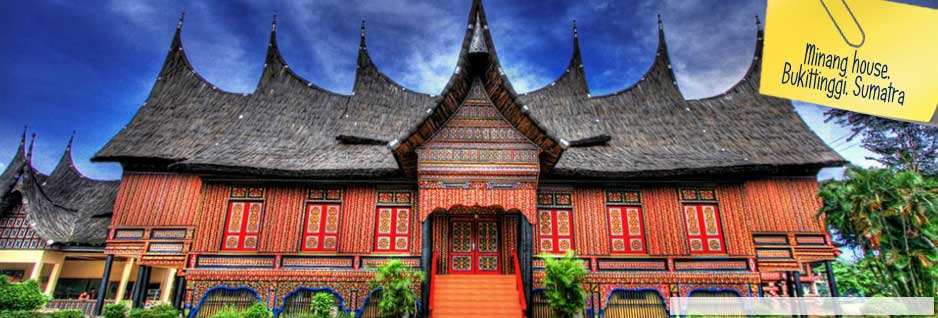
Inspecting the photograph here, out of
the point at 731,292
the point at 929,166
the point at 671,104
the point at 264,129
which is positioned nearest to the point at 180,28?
the point at 264,129

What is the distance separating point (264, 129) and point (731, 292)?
1367 centimetres

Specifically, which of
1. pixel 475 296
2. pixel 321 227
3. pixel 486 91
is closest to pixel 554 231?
pixel 475 296

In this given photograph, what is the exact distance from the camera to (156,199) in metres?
12.3

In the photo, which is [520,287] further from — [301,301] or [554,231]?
[301,301]

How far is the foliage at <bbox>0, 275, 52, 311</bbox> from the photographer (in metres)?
10.0

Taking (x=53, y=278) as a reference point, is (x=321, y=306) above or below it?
below

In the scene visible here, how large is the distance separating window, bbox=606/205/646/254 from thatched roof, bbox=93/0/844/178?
1.07 metres

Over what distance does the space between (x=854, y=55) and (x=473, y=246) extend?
8.94m

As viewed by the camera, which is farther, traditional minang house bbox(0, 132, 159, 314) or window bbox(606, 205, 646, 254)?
traditional minang house bbox(0, 132, 159, 314)

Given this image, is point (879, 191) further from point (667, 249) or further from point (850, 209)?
point (667, 249)

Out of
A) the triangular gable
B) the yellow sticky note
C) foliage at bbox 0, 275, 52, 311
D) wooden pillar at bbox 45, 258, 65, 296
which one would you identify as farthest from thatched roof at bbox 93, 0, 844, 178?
wooden pillar at bbox 45, 258, 65, 296

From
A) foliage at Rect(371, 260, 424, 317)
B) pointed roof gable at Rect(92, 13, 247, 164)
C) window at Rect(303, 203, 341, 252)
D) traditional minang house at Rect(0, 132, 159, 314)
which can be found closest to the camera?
foliage at Rect(371, 260, 424, 317)

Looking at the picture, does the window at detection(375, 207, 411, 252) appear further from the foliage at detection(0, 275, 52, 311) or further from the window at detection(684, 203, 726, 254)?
the foliage at detection(0, 275, 52, 311)

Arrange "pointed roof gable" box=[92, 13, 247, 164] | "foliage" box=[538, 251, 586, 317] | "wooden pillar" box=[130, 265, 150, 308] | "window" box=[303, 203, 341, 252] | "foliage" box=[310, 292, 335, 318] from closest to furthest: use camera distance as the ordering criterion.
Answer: "foliage" box=[538, 251, 586, 317]
"foliage" box=[310, 292, 335, 318]
"window" box=[303, 203, 341, 252]
"wooden pillar" box=[130, 265, 150, 308]
"pointed roof gable" box=[92, 13, 247, 164]
